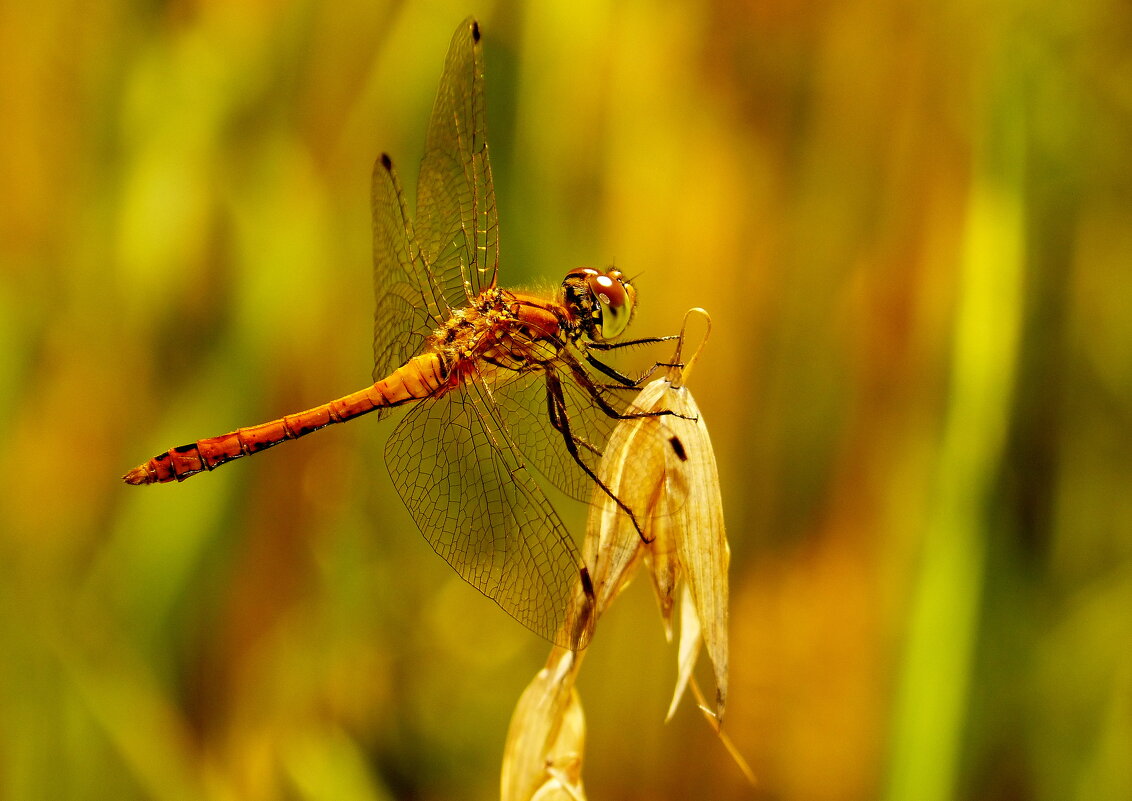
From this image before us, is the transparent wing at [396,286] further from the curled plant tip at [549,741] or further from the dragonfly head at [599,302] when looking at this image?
the curled plant tip at [549,741]

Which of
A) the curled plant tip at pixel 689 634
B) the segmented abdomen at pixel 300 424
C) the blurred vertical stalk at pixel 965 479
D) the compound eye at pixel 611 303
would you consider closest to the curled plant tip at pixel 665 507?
the curled plant tip at pixel 689 634

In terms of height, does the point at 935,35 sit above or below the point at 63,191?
above

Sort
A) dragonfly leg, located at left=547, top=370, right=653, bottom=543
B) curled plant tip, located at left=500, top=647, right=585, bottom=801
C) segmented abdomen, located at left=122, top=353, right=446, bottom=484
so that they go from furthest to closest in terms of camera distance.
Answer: segmented abdomen, located at left=122, top=353, right=446, bottom=484
dragonfly leg, located at left=547, top=370, right=653, bottom=543
curled plant tip, located at left=500, top=647, right=585, bottom=801

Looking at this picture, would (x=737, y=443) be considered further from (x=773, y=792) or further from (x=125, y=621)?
(x=125, y=621)

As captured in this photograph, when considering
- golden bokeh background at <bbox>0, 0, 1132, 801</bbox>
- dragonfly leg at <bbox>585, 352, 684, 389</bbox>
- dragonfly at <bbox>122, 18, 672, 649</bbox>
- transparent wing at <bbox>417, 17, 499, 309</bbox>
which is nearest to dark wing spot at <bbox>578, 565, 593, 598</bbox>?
dragonfly at <bbox>122, 18, 672, 649</bbox>

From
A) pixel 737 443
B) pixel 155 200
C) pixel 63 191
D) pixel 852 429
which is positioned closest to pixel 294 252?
pixel 155 200

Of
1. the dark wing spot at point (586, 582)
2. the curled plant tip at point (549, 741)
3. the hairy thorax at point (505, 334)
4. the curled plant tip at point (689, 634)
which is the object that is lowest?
the curled plant tip at point (549, 741)

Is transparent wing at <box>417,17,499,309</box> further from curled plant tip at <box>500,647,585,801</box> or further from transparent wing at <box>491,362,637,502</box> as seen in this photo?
curled plant tip at <box>500,647,585,801</box>
